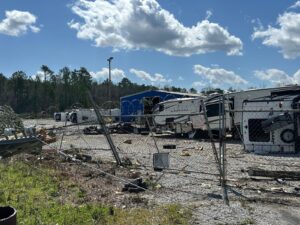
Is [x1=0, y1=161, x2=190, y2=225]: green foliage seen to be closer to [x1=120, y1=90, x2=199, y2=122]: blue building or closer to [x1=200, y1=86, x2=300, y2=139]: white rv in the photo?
[x1=200, y1=86, x2=300, y2=139]: white rv

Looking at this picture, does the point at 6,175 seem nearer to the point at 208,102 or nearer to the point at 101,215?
the point at 101,215

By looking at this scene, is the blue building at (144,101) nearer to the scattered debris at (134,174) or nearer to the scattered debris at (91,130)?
the scattered debris at (91,130)

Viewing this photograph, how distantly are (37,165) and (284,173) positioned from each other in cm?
789

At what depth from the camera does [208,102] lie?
89.5 ft

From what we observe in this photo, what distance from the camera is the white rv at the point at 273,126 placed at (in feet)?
58.5

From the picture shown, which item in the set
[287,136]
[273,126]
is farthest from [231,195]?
[287,136]

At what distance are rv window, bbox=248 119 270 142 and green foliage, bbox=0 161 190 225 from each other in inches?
403

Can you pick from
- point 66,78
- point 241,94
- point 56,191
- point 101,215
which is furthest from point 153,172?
point 66,78

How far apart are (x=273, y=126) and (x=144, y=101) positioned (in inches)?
936

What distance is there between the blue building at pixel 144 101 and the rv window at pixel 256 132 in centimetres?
2095

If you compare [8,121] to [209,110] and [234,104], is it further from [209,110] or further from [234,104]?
[234,104]

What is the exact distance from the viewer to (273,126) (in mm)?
17781

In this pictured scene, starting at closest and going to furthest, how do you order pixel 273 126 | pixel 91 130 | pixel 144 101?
pixel 273 126, pixel 91 130, pixel 144 101

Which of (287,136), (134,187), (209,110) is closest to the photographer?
(134,187)
